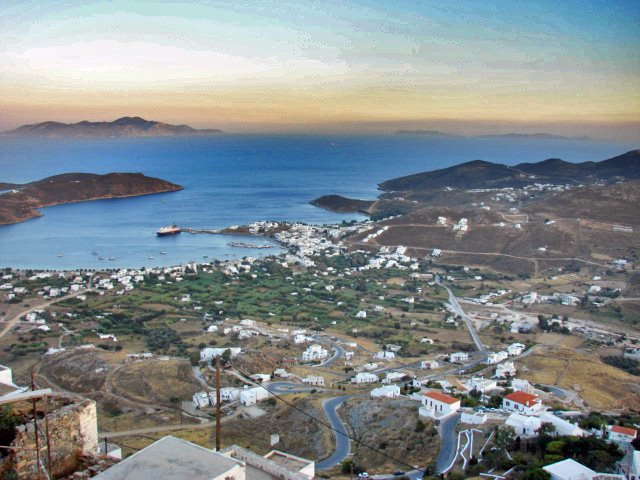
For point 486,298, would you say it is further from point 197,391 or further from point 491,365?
point 197,391

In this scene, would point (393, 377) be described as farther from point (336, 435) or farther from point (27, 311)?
point (27, 311)

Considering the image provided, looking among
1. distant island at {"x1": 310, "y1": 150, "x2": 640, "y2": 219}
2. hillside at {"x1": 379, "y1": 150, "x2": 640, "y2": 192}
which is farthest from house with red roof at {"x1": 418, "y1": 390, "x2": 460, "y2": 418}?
hillside at {"x1": 379, "y1": 150, "x2": 640, "y2": 192}

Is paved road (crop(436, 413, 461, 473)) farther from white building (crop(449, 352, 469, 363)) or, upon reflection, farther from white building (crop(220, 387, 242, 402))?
white building (crop(449, 352, 469, 363))

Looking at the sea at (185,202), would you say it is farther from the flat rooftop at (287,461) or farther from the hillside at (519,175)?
the flat rooftop at (287,461)

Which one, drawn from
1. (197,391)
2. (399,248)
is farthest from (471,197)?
(197,391)

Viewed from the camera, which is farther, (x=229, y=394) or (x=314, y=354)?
(x=314, y=354)

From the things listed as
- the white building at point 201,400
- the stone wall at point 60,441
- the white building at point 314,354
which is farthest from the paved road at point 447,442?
the white building at point 314,354

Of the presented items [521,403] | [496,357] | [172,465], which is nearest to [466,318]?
[496,357]
